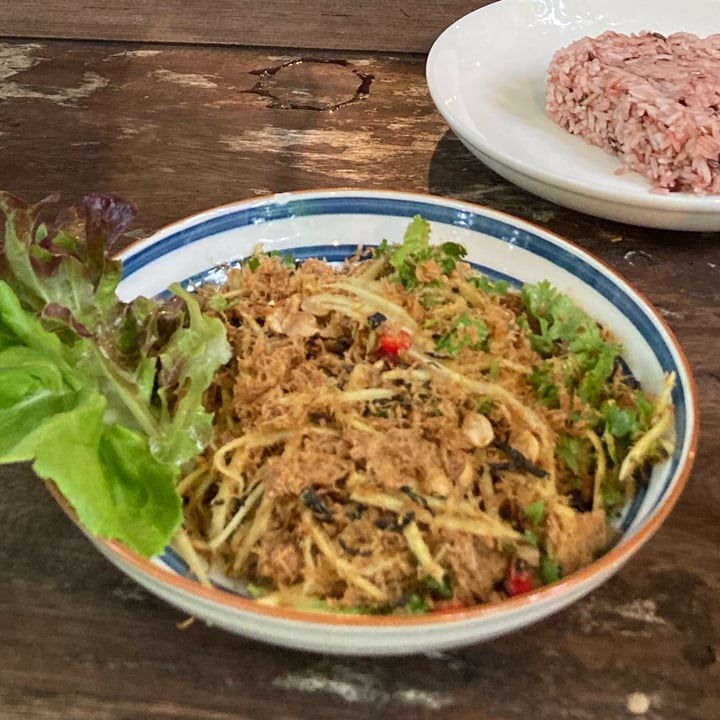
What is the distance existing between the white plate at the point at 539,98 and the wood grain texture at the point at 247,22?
316 millimetres

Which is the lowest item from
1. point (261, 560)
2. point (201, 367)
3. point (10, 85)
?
point (10, 85)

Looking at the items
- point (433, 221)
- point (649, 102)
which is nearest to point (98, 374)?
point (433, 221)

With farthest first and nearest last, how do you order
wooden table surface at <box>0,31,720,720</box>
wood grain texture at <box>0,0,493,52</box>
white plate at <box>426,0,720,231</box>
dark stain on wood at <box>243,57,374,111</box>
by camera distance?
1. wood grain texture at <box>0,0,493,52</box>
2. dark stain on wood at <box>243,57,374,111</box>
3. white plate at <box>426,0,720,231</box>
4. wooden table surface at <box>0,31,720,720</box>

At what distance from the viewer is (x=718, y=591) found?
95 centimetres

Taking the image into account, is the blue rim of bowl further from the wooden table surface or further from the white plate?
the white plate

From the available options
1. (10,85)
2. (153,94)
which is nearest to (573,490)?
(153,94)

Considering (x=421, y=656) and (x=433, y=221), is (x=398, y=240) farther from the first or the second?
(x=421, y=656)

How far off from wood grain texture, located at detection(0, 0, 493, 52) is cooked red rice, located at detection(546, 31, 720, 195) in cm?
67

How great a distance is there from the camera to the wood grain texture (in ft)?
7.63

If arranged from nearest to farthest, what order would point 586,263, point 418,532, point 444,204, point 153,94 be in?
1. point 418,532
2. point 586,263
3. point 444,204
4. point 153,94

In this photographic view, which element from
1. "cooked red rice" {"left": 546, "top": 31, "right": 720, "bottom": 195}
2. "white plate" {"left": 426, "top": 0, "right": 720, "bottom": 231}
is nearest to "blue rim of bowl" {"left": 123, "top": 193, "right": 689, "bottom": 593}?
"white plate" {"left": 426, "top": 0, "right": 720, "bottom": 231}

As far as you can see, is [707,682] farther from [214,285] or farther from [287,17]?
[287,17]

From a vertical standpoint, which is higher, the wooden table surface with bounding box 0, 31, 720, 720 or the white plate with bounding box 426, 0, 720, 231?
the white plate with bounding box 426, 0, 720, 231

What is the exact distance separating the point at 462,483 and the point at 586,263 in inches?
17.3
